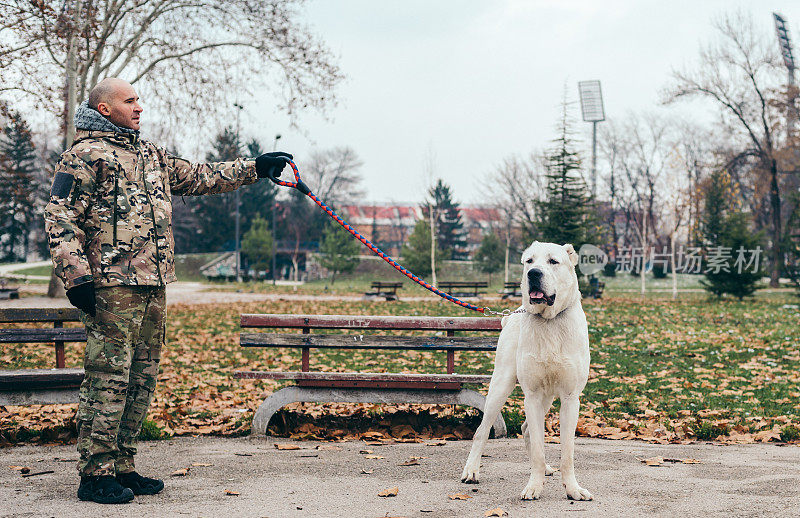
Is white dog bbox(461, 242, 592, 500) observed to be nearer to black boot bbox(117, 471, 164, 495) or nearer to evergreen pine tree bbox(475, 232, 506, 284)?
black boot bbox(117, 471, 164, 495)

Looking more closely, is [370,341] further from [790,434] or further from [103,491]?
[790,434]

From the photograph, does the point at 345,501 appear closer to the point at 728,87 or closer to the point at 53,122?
the point at 53,122

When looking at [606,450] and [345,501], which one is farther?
[606,450]

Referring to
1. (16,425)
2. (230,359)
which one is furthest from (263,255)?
(16,425)

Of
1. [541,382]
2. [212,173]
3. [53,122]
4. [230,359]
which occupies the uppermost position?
[53,122]

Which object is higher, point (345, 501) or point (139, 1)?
point (139, 1)

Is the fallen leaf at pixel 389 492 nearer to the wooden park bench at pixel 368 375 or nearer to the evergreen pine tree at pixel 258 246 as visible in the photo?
the wooden park bench at pixel 368 375

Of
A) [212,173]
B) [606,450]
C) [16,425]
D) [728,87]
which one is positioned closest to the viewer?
[212,173]

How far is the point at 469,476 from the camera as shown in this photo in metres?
4.31

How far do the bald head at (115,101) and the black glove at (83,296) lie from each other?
1.02 m

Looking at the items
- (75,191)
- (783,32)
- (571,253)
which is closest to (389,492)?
(571,253)

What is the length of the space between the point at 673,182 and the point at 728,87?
11.9 m

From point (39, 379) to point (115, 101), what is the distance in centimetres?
249

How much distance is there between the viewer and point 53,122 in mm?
20688
